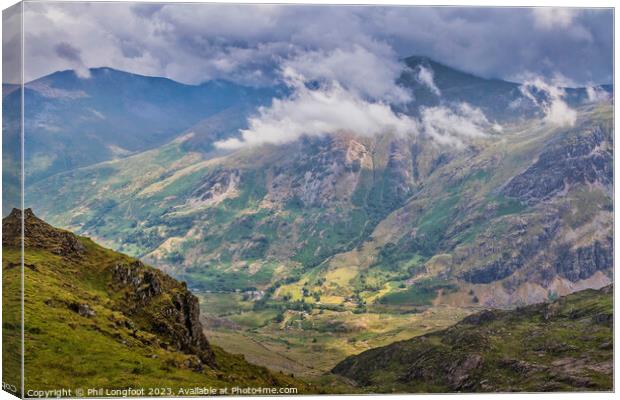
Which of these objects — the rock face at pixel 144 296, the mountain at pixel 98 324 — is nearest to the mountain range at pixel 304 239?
the rock face at pixel 144 296

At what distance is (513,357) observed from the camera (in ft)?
234

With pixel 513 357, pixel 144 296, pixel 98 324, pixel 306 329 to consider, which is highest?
pixel 306 329

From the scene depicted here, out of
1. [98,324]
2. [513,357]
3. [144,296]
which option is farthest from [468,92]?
[98,324]

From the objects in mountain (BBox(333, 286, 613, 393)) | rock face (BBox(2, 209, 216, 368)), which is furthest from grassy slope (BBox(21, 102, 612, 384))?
rock face (BBox(2, 209, 216, 368))

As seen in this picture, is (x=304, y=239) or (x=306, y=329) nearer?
(x=306, y=329)

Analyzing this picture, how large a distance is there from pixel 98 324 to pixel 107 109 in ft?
415

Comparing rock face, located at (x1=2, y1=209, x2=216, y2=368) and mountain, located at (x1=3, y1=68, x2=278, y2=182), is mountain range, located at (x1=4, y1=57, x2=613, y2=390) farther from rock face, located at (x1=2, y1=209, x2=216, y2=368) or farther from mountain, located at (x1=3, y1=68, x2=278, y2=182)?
rock face, located at (x1=2, y1=209, x2=216, y2=368)

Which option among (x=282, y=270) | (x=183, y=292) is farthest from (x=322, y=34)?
(x=282, y=270)

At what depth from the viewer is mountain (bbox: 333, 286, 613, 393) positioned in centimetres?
6156

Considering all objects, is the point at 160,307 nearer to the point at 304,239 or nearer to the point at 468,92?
the point at 468,92

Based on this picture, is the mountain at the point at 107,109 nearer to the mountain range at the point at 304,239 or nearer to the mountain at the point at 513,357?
the mountain range at the point at 304,239

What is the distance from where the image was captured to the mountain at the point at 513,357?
61562mm

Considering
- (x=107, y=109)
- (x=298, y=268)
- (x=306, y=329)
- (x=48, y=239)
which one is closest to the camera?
(x=48, y=239)

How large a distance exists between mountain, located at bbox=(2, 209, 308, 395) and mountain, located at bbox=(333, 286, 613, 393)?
1561 cm
